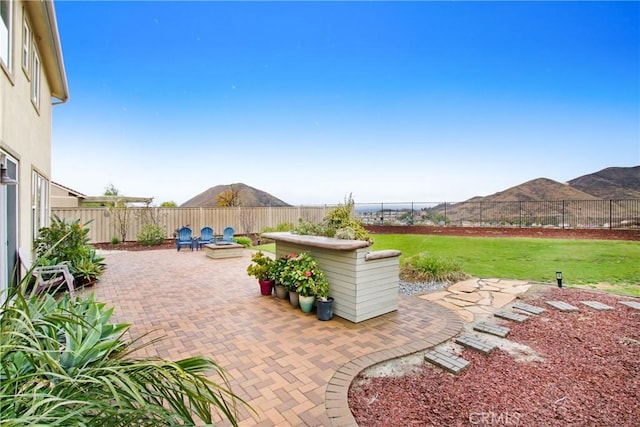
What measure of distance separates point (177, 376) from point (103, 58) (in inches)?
481

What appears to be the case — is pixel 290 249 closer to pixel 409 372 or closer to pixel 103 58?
pixel 409 372

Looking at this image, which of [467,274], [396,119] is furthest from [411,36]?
[467,274]

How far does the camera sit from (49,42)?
5.97m

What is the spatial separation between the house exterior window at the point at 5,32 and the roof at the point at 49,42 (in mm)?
1109

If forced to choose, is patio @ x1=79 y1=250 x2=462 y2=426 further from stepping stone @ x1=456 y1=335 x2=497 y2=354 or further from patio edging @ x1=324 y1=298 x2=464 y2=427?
stepping stone @ x1=456 y1=335 x2=497 y2=354

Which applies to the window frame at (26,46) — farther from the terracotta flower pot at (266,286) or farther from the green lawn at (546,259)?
the green lawn at (546,259)

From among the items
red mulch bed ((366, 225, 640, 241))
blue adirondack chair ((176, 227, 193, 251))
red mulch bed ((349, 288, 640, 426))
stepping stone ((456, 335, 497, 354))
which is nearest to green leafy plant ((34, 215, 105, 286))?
blue adirondack chair ((176, 227, 193, 251))

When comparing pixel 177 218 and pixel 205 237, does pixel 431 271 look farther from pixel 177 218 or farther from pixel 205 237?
pixel 177 218

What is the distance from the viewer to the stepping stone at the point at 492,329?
3.80 m

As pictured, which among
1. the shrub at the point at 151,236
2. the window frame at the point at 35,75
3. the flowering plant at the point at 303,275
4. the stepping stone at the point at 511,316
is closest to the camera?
the stepping stone at the point at 511,316

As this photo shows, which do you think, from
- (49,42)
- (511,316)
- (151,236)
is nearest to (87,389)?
(511,316)

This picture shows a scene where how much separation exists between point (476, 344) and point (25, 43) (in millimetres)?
8198

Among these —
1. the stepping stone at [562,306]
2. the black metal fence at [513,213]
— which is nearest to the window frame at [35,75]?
the stepping stone at [562,306]

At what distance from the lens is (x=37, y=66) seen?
6.24 m
